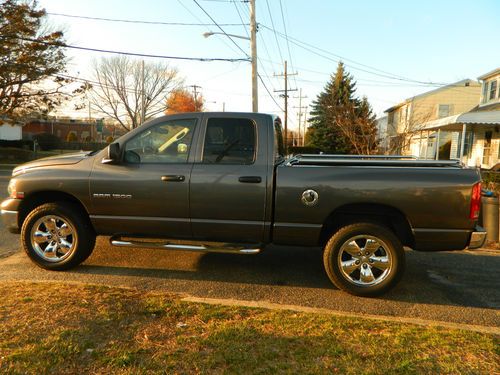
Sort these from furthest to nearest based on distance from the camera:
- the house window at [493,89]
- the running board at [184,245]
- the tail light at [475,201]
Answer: the house window at [493,89] < the running board at [184,245] < the tail light at [475,201]

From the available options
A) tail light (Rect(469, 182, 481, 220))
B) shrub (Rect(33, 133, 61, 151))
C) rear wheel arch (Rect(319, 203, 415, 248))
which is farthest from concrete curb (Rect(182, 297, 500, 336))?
shrub (Rect(33, 133, 61, 151))

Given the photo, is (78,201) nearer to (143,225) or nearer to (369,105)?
(143,225)

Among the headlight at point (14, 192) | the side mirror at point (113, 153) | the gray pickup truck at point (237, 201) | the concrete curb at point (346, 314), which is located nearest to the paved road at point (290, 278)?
the concrete curb at point (346, 314)

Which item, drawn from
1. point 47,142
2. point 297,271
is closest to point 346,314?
point 297,271

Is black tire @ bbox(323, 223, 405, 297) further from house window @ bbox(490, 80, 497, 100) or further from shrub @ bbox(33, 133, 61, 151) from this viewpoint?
shrub @ bbox(33, 133, 61, 151)

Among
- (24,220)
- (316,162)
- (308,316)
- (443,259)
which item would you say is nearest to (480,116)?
(443,259)

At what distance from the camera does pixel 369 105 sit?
3047 cm

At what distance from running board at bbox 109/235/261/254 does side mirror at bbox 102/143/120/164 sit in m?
0.93

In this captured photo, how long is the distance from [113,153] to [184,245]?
1329mm

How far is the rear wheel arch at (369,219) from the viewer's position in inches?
157

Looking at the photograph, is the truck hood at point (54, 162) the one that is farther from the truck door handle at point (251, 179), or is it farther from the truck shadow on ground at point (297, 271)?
the truck door handle at point (251, 179)

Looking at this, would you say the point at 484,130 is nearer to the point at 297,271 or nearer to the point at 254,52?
the point at 254,52

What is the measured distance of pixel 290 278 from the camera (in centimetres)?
451

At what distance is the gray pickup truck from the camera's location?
3.81 meters
